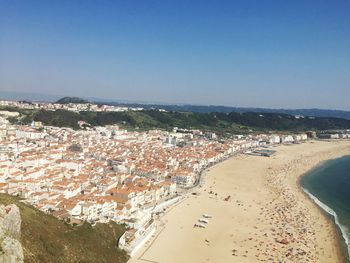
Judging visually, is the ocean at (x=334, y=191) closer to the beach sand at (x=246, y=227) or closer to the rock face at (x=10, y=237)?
the beach sand at (x=246, y=227)

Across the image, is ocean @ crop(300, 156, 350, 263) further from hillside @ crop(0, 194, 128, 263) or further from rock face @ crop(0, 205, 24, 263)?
rock face @ crop(0, 205, 24, 263)

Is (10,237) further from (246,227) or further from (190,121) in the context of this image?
(190,121)

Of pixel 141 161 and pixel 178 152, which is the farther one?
pixel 178 152

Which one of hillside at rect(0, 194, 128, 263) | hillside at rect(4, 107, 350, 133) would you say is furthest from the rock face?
hillside at rect(4, 107, 350, 133)

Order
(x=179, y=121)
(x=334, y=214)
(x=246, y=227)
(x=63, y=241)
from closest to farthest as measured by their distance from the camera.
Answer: (x=63, y=241), (x=246, y=227), (x=334, y=214), (x=179, y=121)

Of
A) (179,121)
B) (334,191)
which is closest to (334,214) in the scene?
(334,191)

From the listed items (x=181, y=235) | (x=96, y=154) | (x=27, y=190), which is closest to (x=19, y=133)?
(x=96, y=154)

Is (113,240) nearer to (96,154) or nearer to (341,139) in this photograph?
(96,154)
